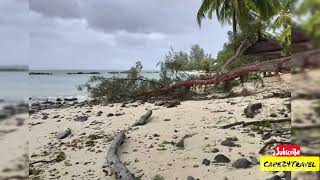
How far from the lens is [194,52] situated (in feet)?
7.04

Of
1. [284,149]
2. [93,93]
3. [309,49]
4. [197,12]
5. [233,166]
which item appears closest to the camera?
[309,49]

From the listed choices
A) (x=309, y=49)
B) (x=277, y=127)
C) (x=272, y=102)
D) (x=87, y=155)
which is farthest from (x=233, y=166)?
(x=309, y=49)

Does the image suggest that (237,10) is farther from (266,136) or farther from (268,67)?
(266,136)

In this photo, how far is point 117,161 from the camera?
8.32 feet

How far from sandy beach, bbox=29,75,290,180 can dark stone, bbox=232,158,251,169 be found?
0.02m

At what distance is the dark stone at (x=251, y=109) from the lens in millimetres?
3201

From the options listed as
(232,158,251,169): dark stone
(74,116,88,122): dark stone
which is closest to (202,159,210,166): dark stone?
(232,158,251,169): dark stone

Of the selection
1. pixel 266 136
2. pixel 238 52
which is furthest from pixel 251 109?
pixel 238 52

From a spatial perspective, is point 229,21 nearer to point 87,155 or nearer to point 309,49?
point 309,49

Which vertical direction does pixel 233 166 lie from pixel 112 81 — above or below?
below

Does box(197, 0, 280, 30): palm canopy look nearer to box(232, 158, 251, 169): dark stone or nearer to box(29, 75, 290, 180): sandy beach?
box(29, 75, 290, 180): sandy beach

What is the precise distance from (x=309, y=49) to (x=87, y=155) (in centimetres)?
207

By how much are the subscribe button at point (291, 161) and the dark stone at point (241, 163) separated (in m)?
0.75

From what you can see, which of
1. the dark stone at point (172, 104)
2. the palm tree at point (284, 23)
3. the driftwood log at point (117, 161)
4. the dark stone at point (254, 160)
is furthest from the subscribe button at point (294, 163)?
the dark stone at point (172, 104)
